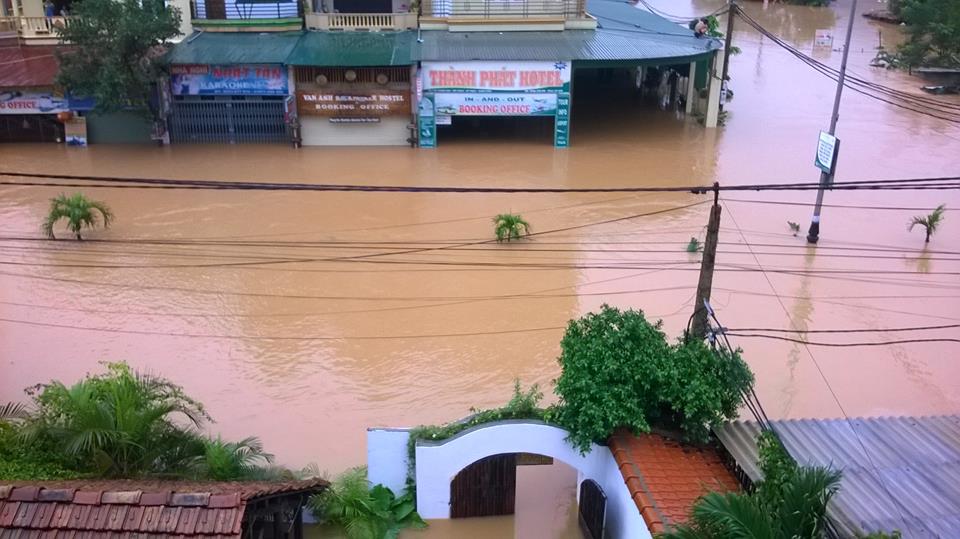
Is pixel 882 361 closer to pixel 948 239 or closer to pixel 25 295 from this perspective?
pixel 948 239

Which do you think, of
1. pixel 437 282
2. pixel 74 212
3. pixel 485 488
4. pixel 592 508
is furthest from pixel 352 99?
pixel 592 508

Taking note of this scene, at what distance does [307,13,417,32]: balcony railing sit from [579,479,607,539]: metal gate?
18341 millimetres

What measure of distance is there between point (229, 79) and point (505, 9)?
7.91m

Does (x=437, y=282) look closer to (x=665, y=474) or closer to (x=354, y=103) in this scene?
(x=665, y=474)

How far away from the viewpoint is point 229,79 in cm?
2278

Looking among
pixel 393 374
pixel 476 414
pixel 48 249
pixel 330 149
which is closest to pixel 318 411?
pixel 393 374

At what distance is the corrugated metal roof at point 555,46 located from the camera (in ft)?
73.5

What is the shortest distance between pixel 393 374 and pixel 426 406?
102 cm

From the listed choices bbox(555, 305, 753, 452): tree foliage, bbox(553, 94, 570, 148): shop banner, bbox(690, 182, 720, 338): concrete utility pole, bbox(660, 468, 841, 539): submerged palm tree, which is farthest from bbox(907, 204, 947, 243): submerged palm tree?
bbox(660, 468, 841, 539): submerged palm tree

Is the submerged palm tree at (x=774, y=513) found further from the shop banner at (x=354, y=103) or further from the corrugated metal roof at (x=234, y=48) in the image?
the corrugated metal roof at (x=234, y=48)

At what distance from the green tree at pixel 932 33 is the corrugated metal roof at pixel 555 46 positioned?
1260 cm

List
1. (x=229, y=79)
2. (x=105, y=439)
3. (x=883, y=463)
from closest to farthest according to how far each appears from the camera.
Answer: (x=883, y=463)
(x=105, y=439)
(x=229, y=79)

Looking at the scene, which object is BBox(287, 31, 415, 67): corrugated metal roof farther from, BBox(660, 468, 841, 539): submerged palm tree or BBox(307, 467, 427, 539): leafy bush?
BBox(660, 468, 841, 539): submerged palm tree

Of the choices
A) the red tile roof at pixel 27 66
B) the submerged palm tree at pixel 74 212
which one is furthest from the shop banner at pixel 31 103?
the submerged palm tree at pixel 74 212
